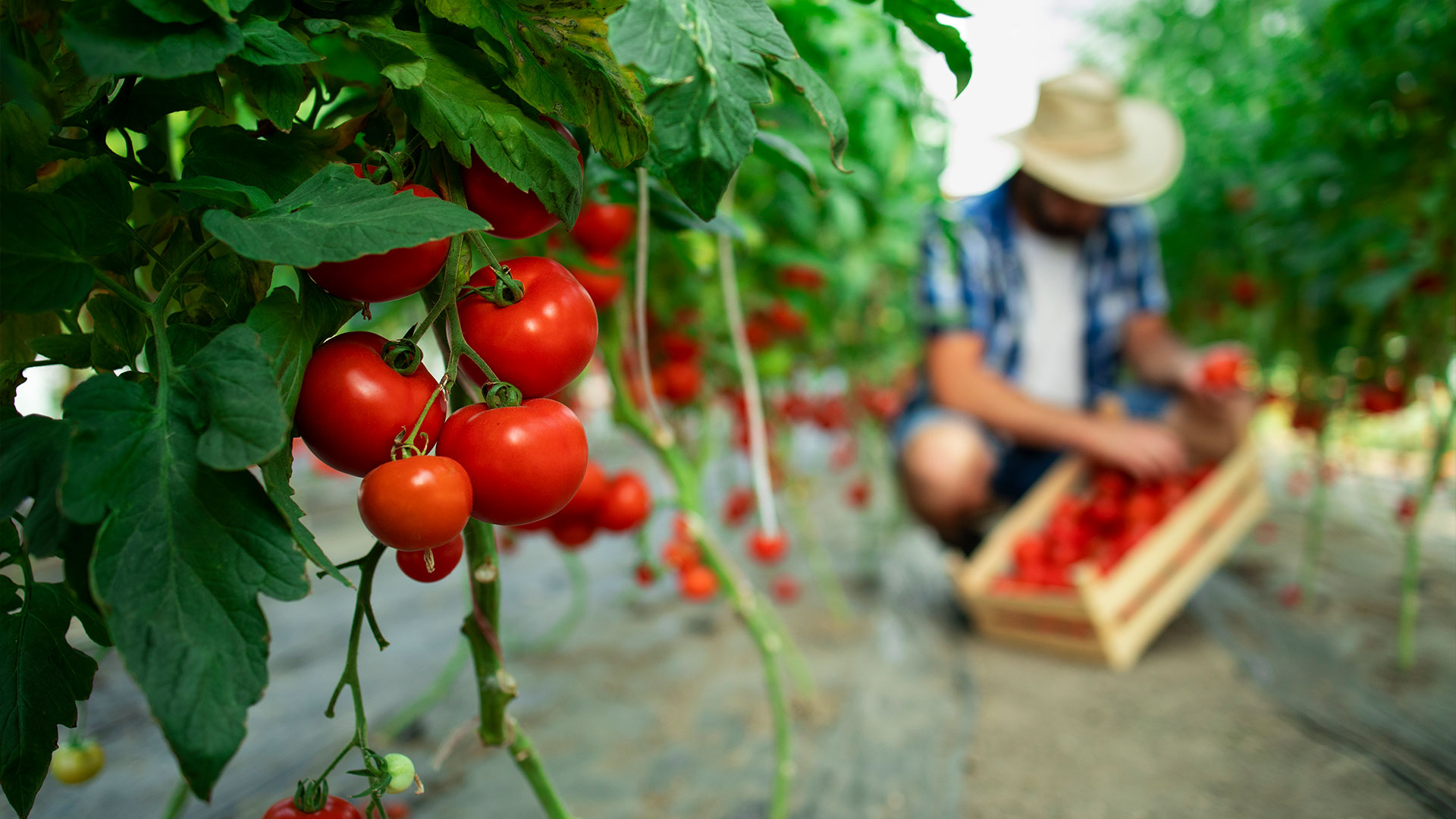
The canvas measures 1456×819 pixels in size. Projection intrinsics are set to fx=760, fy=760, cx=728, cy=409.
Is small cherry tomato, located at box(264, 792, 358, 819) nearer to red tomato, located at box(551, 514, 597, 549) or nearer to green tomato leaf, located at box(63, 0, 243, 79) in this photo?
green tomato leaf, located at box(63, 0, 243, 79)

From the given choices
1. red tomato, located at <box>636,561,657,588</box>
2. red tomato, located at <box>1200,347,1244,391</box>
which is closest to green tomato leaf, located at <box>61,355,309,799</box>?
red tomato, located at <box>636,561,657,588</box>

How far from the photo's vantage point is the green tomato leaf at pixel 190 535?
287 mm

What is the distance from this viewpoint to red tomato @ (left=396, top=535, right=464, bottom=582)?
412 millimetres

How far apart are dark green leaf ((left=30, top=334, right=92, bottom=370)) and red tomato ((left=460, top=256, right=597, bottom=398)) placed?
197 mm

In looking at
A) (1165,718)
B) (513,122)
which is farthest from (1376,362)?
(513,122)

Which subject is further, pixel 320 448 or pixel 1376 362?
pixel 1376 362

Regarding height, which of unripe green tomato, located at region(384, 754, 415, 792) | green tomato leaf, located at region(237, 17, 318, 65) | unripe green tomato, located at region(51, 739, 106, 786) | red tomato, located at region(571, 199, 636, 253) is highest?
green tomato leaf, located at region(237, 17, 318, 65)

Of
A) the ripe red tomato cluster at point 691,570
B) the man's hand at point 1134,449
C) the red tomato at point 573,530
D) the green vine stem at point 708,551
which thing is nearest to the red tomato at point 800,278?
the ripe red tomato cluster at point 691,570

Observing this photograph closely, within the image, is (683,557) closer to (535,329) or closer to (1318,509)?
(535,329)

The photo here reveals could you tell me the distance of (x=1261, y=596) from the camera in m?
2.02

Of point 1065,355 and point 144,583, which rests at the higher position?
point 144,583

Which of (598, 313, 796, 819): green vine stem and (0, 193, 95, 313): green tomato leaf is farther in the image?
(598, 313, 796, 819): green vine stem

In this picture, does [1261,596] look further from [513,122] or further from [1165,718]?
[513,122]

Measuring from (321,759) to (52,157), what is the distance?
1272 millimetres
